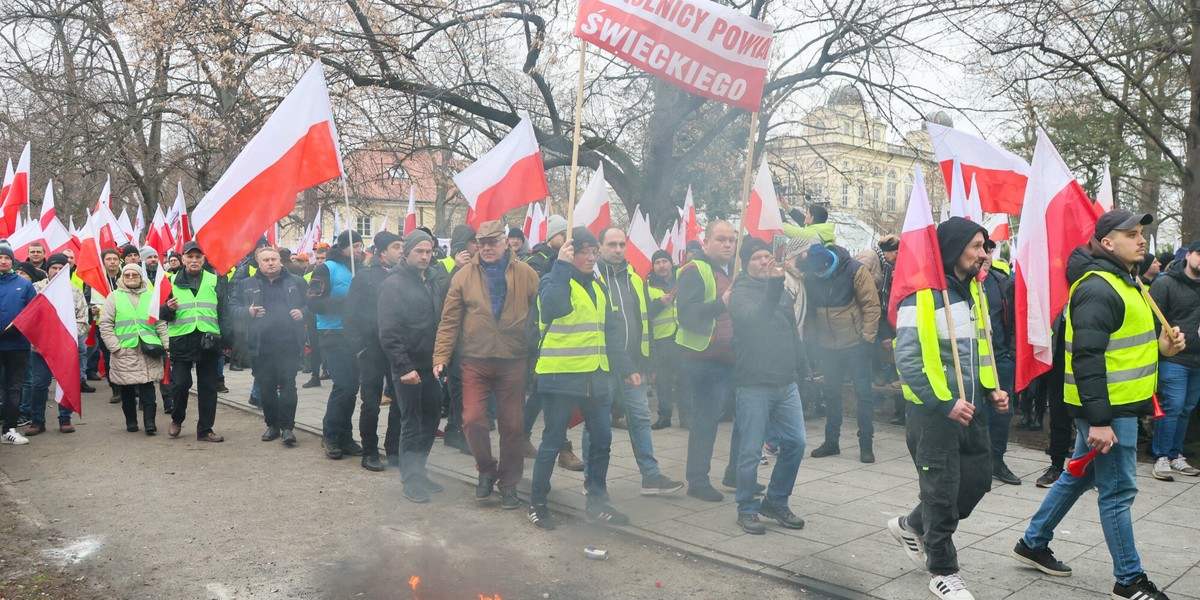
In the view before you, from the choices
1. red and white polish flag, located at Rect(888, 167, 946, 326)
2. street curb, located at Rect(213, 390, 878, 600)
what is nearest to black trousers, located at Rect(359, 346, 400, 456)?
street curb, located at Rect(213, 390, 878, 600)

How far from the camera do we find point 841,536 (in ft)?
18.6

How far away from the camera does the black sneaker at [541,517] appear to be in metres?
5.91

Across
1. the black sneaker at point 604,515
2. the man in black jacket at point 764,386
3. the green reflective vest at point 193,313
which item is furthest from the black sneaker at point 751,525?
the green reflective vest at point 193,313

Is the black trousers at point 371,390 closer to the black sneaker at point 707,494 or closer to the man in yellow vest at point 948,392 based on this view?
the black sneaker at point 707,494

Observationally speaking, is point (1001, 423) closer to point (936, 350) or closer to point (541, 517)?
point (936, 350)

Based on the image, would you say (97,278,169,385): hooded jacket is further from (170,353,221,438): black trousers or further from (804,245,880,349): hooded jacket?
(804,245,880,349): hooded jacket

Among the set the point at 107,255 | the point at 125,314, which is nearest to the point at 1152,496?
the point at 125,314

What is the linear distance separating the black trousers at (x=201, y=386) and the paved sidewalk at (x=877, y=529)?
133cm

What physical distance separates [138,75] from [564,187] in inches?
455

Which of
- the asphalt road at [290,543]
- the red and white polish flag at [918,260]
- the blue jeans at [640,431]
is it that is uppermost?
the red and white polish flag at [918,260]

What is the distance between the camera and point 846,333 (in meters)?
8.00

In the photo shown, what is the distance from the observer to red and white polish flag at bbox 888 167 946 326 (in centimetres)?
442

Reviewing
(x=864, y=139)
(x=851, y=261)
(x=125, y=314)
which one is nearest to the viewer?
(x=851, y=261)

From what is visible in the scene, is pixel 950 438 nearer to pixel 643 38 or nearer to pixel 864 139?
pixel 643 38
